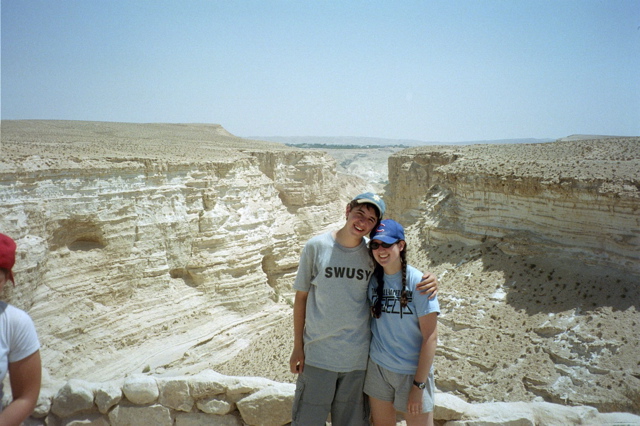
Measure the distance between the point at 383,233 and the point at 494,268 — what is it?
28.5ft

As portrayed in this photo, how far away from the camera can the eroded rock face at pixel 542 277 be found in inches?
303

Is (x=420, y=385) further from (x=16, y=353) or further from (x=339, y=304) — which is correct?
(x=16, y=353)

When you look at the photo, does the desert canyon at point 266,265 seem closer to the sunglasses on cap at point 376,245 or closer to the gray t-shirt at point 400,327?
the gray t-shirt at point 400,327

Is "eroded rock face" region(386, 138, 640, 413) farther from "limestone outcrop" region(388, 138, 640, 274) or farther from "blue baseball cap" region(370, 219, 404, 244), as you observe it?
"blue baseball cap" region(370, 219, 404, 244)

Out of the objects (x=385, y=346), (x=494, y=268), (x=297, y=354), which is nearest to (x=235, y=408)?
(x=297, y=354)

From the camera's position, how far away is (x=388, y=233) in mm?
3180

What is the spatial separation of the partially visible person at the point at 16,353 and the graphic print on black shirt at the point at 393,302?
7.28ft

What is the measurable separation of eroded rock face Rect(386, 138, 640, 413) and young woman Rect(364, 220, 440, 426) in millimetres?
5426

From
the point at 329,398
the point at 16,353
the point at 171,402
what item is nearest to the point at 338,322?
the point at 329,398

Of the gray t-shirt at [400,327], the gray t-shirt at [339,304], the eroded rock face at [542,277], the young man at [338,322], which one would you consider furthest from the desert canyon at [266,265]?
the gray t-shirt at [339,304]

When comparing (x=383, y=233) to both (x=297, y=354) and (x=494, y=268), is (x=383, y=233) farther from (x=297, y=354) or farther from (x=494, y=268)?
(x=494, y=268)

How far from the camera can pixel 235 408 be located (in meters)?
4.05

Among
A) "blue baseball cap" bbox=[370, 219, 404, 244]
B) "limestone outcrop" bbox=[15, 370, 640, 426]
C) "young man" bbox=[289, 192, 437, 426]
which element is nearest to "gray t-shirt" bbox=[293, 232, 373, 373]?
"young man" bbox=[289, 192, 437, 426]

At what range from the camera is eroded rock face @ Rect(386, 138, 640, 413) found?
7.70 m
